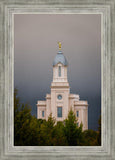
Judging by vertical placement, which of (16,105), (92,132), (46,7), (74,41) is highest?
(46,7)

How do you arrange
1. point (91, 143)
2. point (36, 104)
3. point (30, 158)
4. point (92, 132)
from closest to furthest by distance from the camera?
1. point (30, 158)
2. point (91, 143)
3. point (92, 132)
4. point (36, 104)

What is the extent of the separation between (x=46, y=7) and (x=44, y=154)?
2.06m

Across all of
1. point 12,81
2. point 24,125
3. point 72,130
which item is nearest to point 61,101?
point 72,130

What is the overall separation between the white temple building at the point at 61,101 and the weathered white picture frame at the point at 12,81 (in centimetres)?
66

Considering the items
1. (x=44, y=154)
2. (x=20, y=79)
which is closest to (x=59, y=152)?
(x=44, y=154)

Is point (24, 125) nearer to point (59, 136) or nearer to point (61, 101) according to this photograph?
point (59, 136)

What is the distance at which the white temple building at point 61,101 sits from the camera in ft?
12.6

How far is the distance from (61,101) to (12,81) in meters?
1.04

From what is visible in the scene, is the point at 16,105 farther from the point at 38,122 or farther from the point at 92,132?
the point at 92,132

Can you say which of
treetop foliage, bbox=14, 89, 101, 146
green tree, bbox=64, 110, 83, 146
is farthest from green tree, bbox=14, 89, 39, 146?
green tree, bbox=64, 110, 83, 146

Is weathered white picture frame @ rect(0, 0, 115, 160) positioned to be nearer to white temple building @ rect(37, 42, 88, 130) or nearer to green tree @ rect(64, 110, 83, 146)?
green tree @ rect(64, 110, 83, 146)

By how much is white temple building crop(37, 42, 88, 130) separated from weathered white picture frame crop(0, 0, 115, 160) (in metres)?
0.66

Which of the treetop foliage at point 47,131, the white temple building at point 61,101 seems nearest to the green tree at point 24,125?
the treetop foliage at point 47,131

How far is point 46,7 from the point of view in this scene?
10.6 feet
